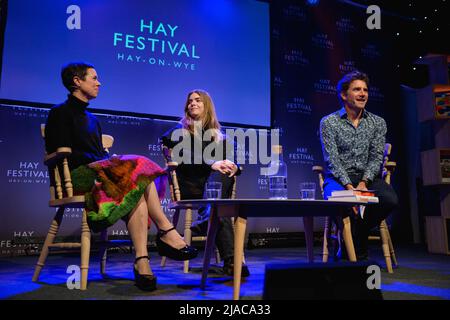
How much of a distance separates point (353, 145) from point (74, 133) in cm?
193

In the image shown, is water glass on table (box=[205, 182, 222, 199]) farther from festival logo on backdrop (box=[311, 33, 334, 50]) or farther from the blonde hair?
festival logo on backdrop (box=[311, 33, 334, 50])

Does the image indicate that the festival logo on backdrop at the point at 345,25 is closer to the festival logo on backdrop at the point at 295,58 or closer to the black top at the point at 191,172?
the festival logo on backdrop at the point at 295,58

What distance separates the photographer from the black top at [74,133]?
2484mm

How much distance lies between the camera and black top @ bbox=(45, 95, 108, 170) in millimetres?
2484

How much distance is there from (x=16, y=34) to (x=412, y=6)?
4.96 metres

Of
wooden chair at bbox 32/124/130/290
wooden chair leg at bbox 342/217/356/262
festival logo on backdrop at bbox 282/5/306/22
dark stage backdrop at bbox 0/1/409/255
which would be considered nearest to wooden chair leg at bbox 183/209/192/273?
wooden chair at bbox 32/124/130/290

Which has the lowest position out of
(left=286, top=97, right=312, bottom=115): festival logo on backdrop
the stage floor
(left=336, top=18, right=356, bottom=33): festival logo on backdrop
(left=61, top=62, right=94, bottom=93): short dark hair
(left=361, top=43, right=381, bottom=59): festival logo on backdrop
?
the stage floor

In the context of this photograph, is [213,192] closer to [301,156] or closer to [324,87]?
[301,156]

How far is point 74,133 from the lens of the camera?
2.57 metres

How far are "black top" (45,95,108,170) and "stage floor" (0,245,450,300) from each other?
74cm

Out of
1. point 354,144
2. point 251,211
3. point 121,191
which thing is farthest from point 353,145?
point 121,191
